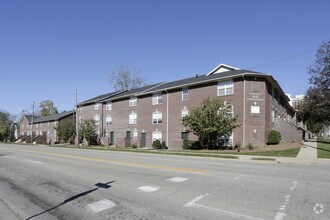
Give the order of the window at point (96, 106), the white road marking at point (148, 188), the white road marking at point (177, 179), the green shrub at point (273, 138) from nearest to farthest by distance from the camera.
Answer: the white road marking at point (148, 188)
the white road marking at point (177, 179)
the green shrub at point (273, 138)
the window at point (96, 106)

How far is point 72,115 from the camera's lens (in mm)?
73750

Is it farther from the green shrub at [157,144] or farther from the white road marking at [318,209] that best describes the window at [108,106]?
the white road marking at [318,209]

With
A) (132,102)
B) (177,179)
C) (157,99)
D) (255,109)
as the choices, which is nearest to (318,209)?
(177,179)

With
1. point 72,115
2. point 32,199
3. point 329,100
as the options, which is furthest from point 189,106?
point 72,115

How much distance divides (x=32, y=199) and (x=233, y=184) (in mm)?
5857

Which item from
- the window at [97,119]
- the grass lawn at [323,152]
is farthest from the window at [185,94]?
the window at [97,119]

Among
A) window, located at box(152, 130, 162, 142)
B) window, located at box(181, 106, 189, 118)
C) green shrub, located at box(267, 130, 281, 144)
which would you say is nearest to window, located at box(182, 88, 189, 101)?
window, located at box(181, 106, 189, 118)

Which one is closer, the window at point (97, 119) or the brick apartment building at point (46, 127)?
the window at point (97, 119)

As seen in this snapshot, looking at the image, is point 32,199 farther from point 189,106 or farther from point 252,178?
point 189,106

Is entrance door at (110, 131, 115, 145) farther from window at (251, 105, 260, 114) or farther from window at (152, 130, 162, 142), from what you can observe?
window at (251, 105, 260, 114)

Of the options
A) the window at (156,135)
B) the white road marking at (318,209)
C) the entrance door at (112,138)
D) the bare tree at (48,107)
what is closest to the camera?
the white road marking at (318,209)

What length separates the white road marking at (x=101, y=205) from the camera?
24.4 feet

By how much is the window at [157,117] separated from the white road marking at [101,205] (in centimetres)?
3334

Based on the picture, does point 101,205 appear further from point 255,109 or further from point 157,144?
point 157,144
